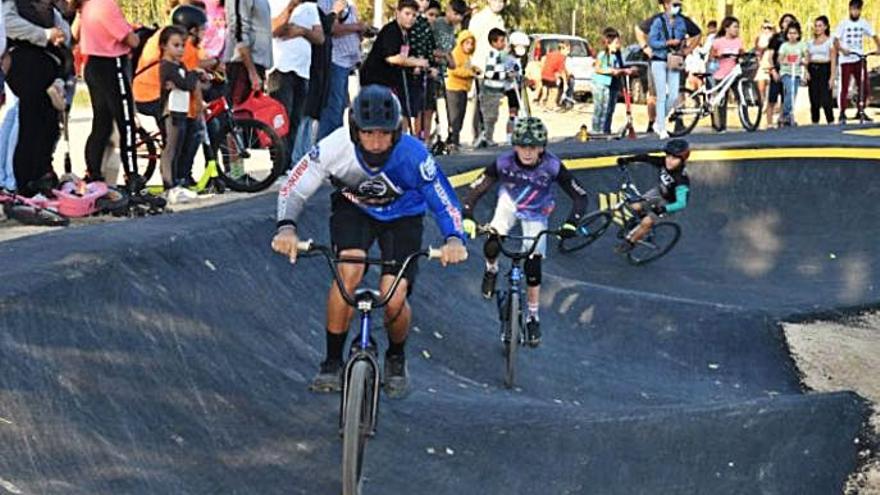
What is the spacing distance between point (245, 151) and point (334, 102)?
224cm

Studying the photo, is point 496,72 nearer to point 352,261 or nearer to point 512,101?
point 512,101

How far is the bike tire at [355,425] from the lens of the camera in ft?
19.1

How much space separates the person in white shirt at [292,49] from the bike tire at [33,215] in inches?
127

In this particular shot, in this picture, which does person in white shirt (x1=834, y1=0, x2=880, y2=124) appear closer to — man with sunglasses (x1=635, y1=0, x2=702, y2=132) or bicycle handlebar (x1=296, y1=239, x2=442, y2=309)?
man with sunglasses (x1=635, y1=0, x2=702, y2=132)

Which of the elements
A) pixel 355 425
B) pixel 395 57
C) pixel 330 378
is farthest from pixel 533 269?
pixel 395 57

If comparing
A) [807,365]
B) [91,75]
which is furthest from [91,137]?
[807,365]

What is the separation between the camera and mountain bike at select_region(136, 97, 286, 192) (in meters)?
11.6

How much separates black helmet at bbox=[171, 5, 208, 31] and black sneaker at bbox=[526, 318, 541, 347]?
12.4 ft

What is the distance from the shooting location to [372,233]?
688 centimetres

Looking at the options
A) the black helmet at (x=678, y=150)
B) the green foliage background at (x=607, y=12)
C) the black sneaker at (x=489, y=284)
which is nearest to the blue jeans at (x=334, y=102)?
the black helmet at (x=678, y=150)

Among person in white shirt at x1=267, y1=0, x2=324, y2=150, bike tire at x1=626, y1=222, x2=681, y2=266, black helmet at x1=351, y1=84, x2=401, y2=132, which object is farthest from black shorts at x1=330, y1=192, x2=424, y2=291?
bike tire at x1=626, y1=222, x2=681, y2=266

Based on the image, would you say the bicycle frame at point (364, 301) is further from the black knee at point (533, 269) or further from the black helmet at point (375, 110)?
the black knee at point (533, 269)

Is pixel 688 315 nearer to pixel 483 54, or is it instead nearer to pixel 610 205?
pixel 610 205

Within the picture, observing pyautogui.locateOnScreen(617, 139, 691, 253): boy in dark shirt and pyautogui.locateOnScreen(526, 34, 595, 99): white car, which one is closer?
pyautogui.locateOnScreen(617, 139, 691, 253): boy in dark shirt
